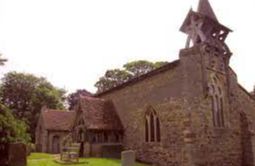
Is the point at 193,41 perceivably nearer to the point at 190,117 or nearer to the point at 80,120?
the point at 190,117

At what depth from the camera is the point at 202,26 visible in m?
19.7

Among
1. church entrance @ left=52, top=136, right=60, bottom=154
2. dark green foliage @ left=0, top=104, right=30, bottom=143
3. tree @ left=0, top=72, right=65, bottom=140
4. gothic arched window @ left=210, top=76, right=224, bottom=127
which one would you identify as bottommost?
church entrance @ left=52, top=136, right=60, bottom=154

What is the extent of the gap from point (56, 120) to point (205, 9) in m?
26.9

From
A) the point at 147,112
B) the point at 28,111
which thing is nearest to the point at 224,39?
the point at 147,112

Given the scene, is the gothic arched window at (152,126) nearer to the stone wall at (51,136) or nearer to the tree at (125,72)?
the stone wall at (51,136)

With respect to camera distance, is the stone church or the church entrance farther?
the church entrance

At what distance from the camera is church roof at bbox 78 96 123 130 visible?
22.5 metres

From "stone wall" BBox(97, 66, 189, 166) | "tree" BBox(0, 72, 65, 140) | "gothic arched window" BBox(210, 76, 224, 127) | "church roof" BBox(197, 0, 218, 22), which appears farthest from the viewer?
"tree" BBox(0, 72, 65, 140)

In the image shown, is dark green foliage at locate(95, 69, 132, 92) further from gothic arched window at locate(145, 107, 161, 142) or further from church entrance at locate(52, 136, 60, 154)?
gothic arched window at locate(145, 107, 161, 142)

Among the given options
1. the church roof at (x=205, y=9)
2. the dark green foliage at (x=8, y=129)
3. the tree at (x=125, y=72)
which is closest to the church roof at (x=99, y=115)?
the dark green foliage at (x=8, y=129)

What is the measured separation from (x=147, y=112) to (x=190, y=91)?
15.1 feet

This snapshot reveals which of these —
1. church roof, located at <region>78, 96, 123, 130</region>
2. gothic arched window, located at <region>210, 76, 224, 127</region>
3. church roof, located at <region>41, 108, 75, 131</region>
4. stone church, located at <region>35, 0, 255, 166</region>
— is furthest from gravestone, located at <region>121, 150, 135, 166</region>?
church roof, located at <region>41, 108, 75, 131</region>

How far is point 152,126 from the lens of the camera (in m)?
20.7

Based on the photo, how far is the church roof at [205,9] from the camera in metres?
21.0
